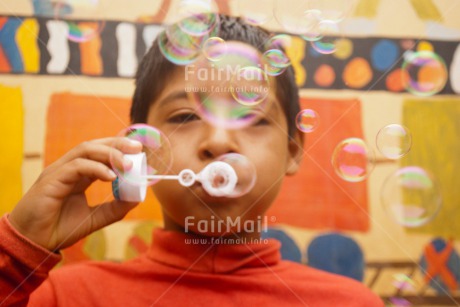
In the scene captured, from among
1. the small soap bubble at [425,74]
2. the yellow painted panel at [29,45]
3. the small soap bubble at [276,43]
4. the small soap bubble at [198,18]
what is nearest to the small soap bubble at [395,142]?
the small soap bubble at [425,74]

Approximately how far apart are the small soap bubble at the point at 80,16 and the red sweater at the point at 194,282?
0.48m

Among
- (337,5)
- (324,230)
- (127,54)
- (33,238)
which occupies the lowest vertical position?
(324,230)

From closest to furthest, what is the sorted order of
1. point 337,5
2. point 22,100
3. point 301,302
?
point 301,302
point 337,5
point 22,100

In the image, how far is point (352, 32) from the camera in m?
1.13

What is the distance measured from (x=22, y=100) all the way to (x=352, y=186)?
743mm

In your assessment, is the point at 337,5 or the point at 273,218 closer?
the point at 337,5

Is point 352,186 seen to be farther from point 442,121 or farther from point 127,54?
point 127,54

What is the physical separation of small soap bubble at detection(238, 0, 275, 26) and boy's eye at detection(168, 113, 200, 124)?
245mm

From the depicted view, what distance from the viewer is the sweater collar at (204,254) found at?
0.80 metres

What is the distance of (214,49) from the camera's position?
0.83m

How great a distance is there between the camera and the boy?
0.66 metres

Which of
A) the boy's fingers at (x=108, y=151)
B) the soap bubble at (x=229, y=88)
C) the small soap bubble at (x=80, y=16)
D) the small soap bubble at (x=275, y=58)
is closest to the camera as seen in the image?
the boy's fingers at (x=108, y=151)

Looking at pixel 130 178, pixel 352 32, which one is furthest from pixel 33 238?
pixel 352 32

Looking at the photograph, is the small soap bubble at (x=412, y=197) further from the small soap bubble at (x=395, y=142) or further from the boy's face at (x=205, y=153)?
the boy's face at (x=205, y=153)
